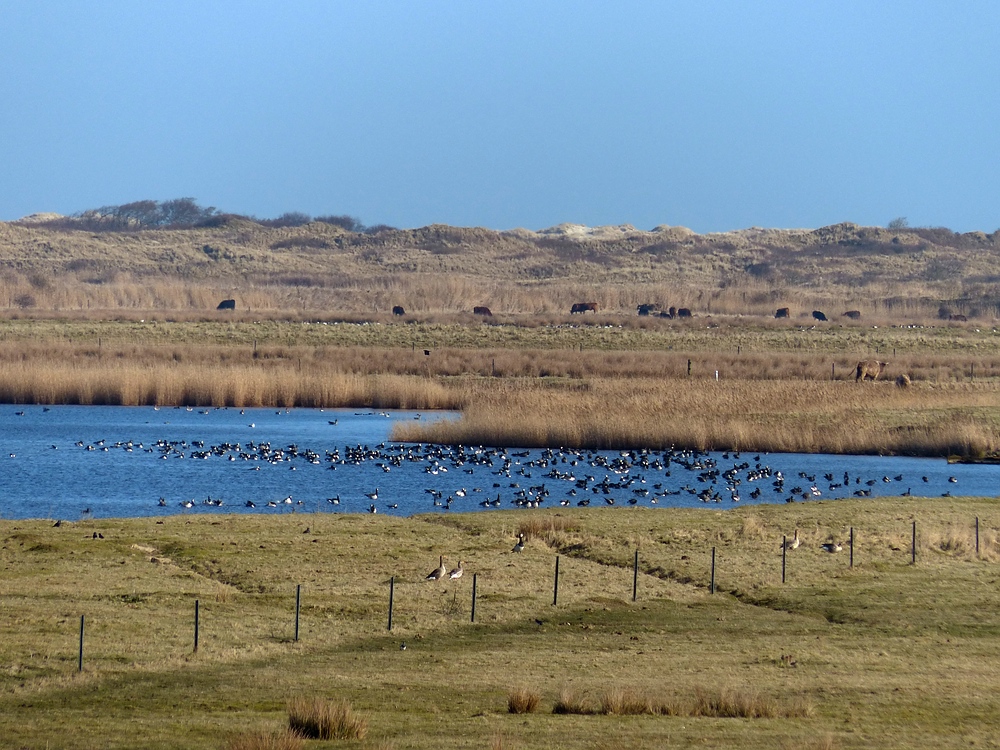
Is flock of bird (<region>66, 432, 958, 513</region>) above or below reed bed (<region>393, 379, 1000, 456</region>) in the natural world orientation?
below

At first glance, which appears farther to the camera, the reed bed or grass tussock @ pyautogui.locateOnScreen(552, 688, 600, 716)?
the reed bed

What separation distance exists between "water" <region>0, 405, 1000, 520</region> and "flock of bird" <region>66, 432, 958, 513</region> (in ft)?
0.22

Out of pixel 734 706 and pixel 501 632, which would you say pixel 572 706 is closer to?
pixel 734 706

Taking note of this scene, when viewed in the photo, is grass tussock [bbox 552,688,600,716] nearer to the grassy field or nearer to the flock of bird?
the grassy field

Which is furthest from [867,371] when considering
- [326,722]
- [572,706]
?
[326,722]

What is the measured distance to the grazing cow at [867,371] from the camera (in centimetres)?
5981

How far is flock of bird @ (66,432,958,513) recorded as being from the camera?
34844 mm

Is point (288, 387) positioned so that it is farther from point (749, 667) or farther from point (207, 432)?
point (749, 667)

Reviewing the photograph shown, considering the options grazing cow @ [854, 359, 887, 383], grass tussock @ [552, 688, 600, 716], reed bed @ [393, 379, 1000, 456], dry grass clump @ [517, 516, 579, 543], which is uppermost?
grazing cow @ [854, 359, 887, 383]

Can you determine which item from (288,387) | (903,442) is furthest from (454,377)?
(903,442)

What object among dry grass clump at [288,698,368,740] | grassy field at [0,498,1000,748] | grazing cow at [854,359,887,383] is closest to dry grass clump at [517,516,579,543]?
grassy field at [0,498,1000,748]

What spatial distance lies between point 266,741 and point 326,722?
1007mm

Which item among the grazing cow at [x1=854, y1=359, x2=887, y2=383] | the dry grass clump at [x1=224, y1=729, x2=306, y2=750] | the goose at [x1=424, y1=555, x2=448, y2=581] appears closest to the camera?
the dry grass clump at [x1=224, y1=729, x2=306, y2=750]

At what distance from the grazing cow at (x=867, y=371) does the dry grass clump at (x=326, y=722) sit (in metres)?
48.9
